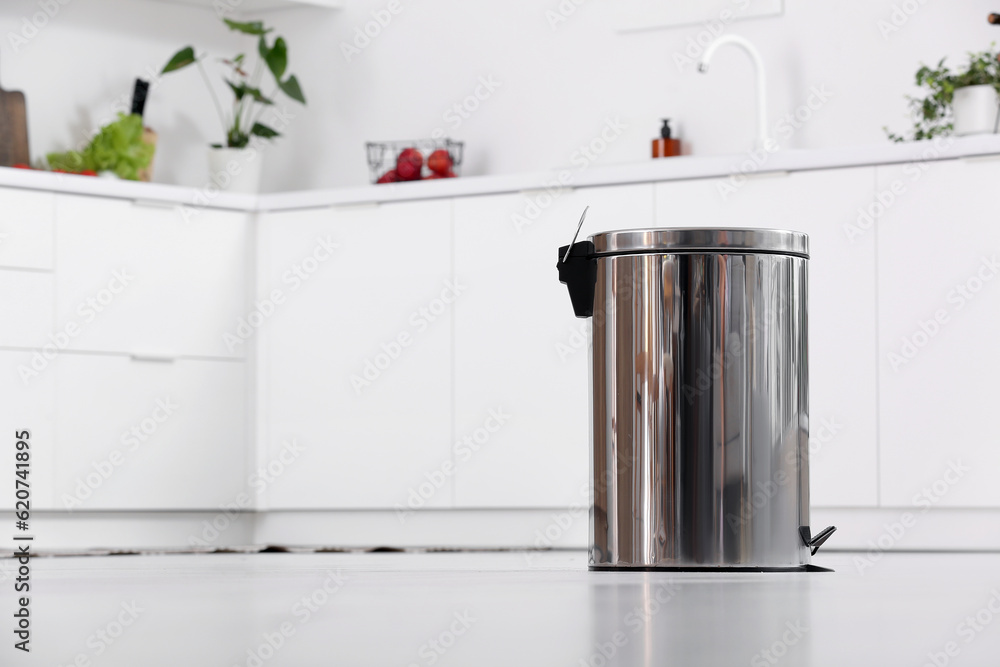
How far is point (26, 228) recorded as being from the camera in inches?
129

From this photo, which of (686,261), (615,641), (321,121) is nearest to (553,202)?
(321,121)

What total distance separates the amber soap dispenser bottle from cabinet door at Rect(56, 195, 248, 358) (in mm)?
1127

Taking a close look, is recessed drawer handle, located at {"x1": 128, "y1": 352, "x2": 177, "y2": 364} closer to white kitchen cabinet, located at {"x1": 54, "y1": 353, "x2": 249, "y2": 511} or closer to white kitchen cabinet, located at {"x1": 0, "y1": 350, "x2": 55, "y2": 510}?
white kitchen cabinet, located at {"x1": 54, "y1": 353, "x2": 249, "y2": 511}

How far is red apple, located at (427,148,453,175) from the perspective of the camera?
377 cm

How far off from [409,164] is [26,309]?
1.07 m

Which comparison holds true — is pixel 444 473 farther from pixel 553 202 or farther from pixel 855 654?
pixel 855 654

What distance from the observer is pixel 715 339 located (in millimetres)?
1277

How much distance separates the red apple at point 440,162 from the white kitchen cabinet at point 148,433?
762 mm

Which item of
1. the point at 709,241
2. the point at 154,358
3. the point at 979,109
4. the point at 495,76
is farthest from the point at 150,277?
the point at 709,241

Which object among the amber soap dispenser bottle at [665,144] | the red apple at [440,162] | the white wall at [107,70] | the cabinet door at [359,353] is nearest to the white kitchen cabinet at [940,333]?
the amber soap dispenser bottle at [665,144]

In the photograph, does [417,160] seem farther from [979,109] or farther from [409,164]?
[979,109]

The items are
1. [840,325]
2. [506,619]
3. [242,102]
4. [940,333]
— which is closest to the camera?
[506,619]

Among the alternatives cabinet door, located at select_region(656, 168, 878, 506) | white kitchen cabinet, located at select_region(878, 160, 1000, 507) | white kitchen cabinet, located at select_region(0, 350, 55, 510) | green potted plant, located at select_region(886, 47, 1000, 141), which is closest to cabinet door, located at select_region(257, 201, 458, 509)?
white kitchen cabinet, located at select_region(0, 350, 55, 510)

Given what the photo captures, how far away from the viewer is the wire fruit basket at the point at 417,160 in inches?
147
